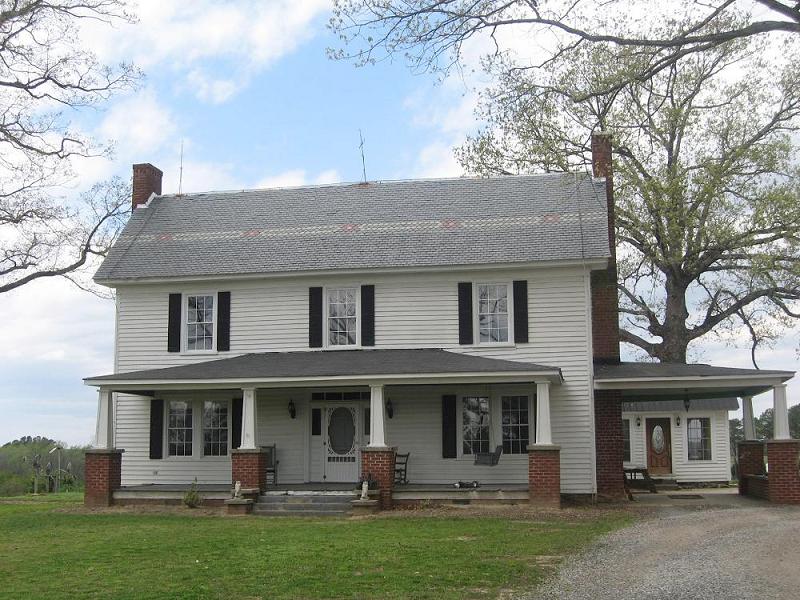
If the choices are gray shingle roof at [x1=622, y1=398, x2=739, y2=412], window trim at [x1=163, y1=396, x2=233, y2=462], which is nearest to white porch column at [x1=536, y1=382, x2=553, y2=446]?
window trim at [x1=163, y1=396, x2=233, y2=462]

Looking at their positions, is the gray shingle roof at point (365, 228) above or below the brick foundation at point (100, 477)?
above

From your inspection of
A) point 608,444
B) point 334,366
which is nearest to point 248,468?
point 334,366

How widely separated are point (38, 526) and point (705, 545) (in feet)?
37.8

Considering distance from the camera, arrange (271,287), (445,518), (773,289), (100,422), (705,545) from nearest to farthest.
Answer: (705,545), (445,518), (100,422), (271,287), (773,289)

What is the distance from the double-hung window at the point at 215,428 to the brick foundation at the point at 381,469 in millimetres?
4753

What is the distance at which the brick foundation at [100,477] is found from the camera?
802 inches

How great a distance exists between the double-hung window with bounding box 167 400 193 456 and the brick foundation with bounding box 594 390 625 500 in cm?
954

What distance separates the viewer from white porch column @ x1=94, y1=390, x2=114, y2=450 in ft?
67.8

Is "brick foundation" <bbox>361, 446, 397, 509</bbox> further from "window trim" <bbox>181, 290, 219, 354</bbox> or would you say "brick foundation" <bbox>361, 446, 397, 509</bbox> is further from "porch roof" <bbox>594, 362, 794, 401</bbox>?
"window trim" <bbox>181, 290, 219, 354</bbox>

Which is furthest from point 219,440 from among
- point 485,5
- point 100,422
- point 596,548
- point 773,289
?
point 773,289

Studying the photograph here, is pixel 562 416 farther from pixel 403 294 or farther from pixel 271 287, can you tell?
pixel 271 287

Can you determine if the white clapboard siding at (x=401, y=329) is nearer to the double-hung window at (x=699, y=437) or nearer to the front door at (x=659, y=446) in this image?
the front door at (x=659, y=446)

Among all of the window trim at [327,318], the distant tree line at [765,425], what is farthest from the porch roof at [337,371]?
the distant tree line at [765,425]

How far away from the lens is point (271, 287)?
22344 millimetres
